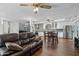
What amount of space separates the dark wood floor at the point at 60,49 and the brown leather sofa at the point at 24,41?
119mm

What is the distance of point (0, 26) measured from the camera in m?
2.59

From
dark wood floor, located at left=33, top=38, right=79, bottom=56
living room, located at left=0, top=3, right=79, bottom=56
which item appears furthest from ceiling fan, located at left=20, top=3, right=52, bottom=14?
dark wood floor, located at left=33, top=38, right=79, bottom=56

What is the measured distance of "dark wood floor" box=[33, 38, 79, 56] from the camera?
259 centimetres

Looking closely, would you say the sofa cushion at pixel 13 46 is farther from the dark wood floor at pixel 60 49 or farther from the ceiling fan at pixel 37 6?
the ceiling fan at pixel 37 6

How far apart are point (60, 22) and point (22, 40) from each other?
90 cm

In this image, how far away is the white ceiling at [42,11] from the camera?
2.51m

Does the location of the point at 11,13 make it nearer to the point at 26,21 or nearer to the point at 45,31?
the point at 26,21

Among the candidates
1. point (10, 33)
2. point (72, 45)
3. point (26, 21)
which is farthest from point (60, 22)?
point (10, 33)

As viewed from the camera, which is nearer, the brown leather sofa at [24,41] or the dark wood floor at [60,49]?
the brown leather sofa at [24,41]

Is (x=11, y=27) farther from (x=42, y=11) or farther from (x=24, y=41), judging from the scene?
(x=42, y=11)

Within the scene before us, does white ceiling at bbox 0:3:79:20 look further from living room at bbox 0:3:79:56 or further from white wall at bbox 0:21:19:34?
Answer: white wall at bbox 0:21:19:34

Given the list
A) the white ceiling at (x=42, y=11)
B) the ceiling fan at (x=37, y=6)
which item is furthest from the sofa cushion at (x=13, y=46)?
the ceiling fan at (x=37, y=6)

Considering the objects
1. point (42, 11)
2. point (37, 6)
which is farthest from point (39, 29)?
point (37, 6)

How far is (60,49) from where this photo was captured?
264 cm
